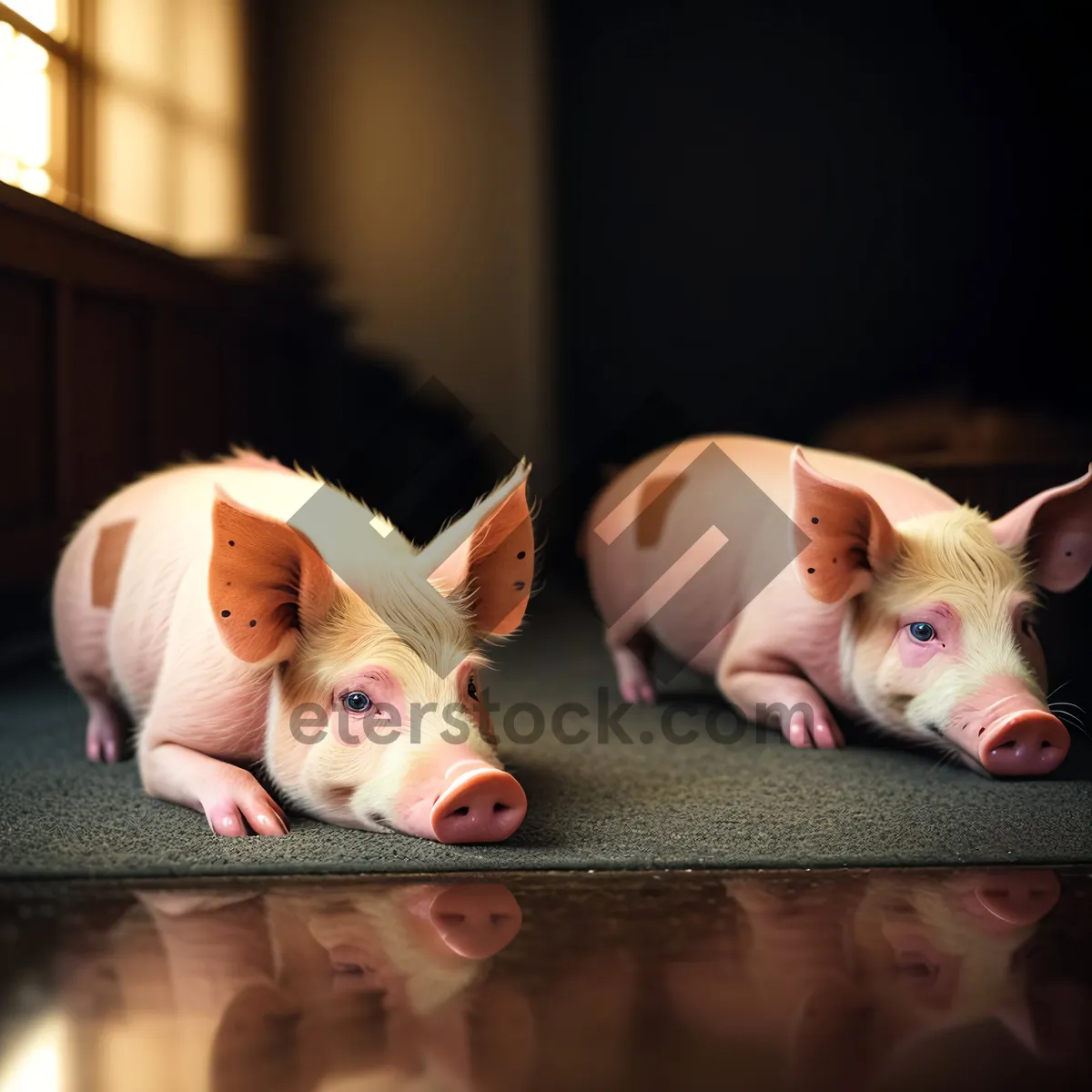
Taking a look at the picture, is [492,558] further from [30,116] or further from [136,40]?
[136,40]

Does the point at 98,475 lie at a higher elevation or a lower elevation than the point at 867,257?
lower

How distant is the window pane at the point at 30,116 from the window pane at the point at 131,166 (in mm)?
89

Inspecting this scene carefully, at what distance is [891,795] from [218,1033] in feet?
2.62

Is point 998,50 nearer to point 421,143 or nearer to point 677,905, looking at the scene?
point 421,143

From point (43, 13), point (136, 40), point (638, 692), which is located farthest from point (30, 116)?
point (638, 692)

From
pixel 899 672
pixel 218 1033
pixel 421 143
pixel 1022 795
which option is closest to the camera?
pixel 218 1033

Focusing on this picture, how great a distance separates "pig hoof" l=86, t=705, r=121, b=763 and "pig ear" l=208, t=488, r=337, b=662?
1.46 ft

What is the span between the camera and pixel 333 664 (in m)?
1.15

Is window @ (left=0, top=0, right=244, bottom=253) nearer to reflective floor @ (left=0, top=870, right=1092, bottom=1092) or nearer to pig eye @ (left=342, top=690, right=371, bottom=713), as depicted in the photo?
pig eye @ (left=342, top=690, right=371, bottom=713)

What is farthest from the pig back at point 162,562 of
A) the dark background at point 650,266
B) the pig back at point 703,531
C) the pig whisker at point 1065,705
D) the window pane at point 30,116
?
the pig whisker at point 1065,705

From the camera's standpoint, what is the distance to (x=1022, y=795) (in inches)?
50.8

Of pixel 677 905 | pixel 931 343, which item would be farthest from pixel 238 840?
pixel 931 343

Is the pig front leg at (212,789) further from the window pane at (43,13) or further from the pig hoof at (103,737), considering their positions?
the window pane at (43,13)
